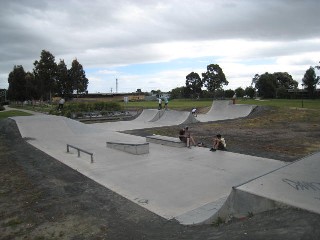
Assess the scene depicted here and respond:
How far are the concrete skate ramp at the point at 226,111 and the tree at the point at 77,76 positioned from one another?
954 inches

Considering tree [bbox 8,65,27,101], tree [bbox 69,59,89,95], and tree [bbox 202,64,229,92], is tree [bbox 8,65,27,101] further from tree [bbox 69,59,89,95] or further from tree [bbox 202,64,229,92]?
tree [bbox 202,64,229,92]

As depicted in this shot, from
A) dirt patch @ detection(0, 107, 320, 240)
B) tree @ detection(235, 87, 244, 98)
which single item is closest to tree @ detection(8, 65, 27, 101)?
dirt patch @ detection(0, 107, 320, 240)

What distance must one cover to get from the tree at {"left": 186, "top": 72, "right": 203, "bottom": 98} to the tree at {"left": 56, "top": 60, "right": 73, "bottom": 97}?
5433cm

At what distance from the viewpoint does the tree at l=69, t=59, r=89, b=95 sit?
47250 mm

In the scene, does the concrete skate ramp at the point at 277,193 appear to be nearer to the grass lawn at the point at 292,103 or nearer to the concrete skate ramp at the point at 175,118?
the concrete skate ramp at the point at 175,118

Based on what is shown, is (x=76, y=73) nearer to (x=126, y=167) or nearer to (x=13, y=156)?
(x=13, y=156)

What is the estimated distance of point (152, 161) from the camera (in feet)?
36.6

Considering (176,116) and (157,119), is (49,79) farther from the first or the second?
(176,116)

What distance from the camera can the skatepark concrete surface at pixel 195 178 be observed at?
562 centimetres

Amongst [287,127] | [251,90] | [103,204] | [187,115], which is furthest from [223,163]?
[251,90]

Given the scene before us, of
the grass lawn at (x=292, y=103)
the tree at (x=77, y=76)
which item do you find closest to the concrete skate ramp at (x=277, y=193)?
the grass lawn at (x=292, y=103)

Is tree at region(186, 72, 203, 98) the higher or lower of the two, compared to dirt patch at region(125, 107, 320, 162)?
higher

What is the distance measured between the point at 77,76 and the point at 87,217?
4517 cm

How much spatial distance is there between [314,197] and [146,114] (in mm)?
23204
